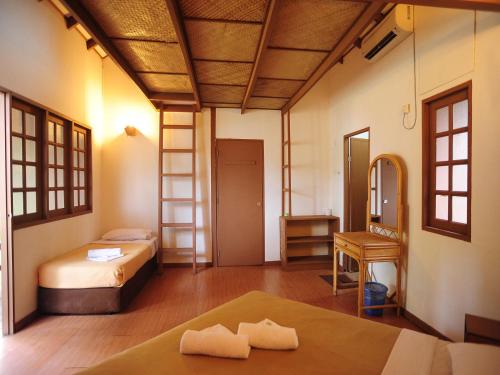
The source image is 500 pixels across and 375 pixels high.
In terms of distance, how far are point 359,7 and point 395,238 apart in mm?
2045

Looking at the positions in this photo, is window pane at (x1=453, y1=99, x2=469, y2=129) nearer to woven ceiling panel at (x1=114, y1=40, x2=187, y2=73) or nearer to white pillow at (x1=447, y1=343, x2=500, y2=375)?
white pillow at (x1=447, y1=343, x2=500, y2=375)

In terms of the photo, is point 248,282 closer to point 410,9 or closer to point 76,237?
point 76,237

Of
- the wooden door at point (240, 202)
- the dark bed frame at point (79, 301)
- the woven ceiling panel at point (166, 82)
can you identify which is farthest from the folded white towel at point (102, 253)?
the woven ceiling panel at point (166, 82)

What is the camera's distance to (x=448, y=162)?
218 cm

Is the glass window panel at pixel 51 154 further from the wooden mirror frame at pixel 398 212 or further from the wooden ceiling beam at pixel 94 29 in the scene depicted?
the wooden mirror frame at pixel 398 212

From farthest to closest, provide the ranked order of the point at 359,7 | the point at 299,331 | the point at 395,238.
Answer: the point at 395,238, the point at 359,7, the point at 299,331

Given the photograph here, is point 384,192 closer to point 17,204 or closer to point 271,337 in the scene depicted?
point 271,337

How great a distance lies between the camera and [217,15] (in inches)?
77.4

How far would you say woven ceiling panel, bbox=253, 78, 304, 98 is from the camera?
323 cm

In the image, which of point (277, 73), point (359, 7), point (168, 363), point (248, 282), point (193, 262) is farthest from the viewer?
point (193, 262)

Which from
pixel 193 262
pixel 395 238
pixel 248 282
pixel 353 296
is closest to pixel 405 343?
pixel 395 238

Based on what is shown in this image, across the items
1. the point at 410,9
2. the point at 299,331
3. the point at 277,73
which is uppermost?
the point at 410,9

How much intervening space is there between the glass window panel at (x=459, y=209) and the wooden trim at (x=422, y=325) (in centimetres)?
92

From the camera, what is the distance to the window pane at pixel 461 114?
2.02m
